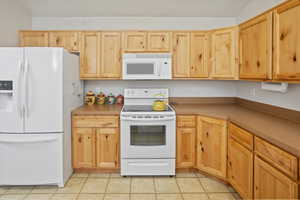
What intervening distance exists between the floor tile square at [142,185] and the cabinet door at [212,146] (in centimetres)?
71

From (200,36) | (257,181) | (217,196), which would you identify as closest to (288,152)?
(257,181)

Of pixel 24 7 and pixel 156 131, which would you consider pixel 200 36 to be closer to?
pixel 156 131

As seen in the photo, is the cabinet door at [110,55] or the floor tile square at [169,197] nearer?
the floor tile square at [169,197]

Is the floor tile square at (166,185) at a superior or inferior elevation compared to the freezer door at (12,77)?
inferior

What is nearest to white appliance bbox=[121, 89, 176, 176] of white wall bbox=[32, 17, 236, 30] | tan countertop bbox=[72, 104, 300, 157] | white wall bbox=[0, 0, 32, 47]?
tan countertop bbox=[72, 104, 300, 157]

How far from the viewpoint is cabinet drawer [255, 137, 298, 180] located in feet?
5.41

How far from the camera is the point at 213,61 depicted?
12.1 ft

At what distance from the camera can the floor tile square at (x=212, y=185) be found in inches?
117

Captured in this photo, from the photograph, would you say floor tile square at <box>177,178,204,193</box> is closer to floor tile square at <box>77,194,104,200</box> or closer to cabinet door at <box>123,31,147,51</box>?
floor tile square at <box>77,194,104,200</box>

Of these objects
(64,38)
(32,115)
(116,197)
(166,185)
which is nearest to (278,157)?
(166,185)

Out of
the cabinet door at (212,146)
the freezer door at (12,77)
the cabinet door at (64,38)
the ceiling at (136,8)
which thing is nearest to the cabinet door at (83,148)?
the freezer door at (12,77)

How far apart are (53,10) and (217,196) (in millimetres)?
3462

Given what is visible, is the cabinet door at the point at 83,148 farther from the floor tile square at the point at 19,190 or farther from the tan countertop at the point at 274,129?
the tan countertop at the point at 274,129

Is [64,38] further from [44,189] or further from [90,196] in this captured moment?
[90,196]
